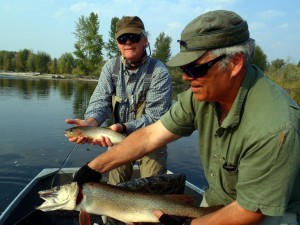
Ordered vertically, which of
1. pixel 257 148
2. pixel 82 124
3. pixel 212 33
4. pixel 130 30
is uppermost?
pixel 130 30

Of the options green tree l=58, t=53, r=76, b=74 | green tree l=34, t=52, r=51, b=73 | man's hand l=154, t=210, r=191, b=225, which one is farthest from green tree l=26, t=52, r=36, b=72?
man's hand l=154, t=210, r=191, b=225

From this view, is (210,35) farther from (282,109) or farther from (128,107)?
(128,107)

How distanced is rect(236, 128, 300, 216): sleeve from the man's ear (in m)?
0.56

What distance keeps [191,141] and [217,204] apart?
10783 mm

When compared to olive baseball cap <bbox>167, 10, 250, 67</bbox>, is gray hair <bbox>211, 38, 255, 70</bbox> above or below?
below

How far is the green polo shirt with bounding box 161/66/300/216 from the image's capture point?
7.55ft

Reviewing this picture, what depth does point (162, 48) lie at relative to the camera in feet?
204

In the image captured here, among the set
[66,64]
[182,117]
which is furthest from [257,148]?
[66,64]

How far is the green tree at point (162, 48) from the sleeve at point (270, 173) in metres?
59.6

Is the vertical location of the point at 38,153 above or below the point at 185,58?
below

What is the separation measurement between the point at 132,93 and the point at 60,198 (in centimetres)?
211

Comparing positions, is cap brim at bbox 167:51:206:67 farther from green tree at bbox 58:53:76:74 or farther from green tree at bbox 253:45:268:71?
green tree at bbox 58:53:76:74

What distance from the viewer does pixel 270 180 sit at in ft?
7.77

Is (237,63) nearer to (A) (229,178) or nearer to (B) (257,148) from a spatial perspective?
(B) (257,148)
